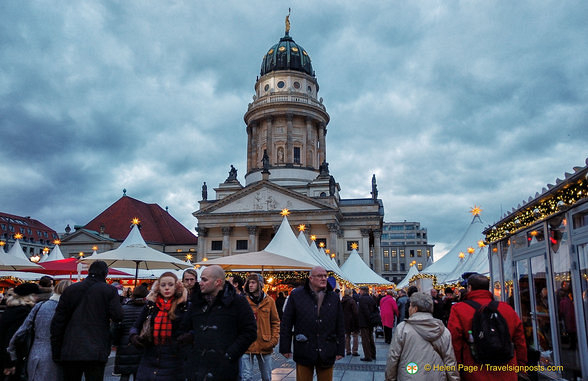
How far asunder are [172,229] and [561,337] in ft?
213

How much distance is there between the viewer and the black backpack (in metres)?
4.55

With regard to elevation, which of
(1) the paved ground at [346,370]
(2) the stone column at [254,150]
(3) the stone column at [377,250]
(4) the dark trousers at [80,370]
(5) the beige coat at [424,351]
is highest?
(2) the stone column at [254,150]

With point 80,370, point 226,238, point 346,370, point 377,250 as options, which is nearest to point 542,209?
point 346,370

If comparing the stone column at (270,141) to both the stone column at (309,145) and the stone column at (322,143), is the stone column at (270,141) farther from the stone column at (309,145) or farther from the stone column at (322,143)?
the stone column at (322,143)

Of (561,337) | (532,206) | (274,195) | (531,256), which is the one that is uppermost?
(274,195)

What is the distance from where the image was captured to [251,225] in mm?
49969

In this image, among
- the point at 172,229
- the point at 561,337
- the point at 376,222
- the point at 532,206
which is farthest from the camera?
the point at 172,229

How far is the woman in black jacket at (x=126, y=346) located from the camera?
5230 mm

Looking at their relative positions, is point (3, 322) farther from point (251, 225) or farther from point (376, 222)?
point (376, 222)

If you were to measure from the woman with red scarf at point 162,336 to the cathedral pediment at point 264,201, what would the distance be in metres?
44.0

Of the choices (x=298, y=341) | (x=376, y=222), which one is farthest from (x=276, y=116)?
(x=298, y=341)

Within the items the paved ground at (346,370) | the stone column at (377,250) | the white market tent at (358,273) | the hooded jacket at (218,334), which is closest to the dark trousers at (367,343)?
the paved ground at (346,370)

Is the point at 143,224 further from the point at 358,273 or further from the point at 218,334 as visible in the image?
the point at 218,334

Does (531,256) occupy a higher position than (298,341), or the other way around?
(531,256)
